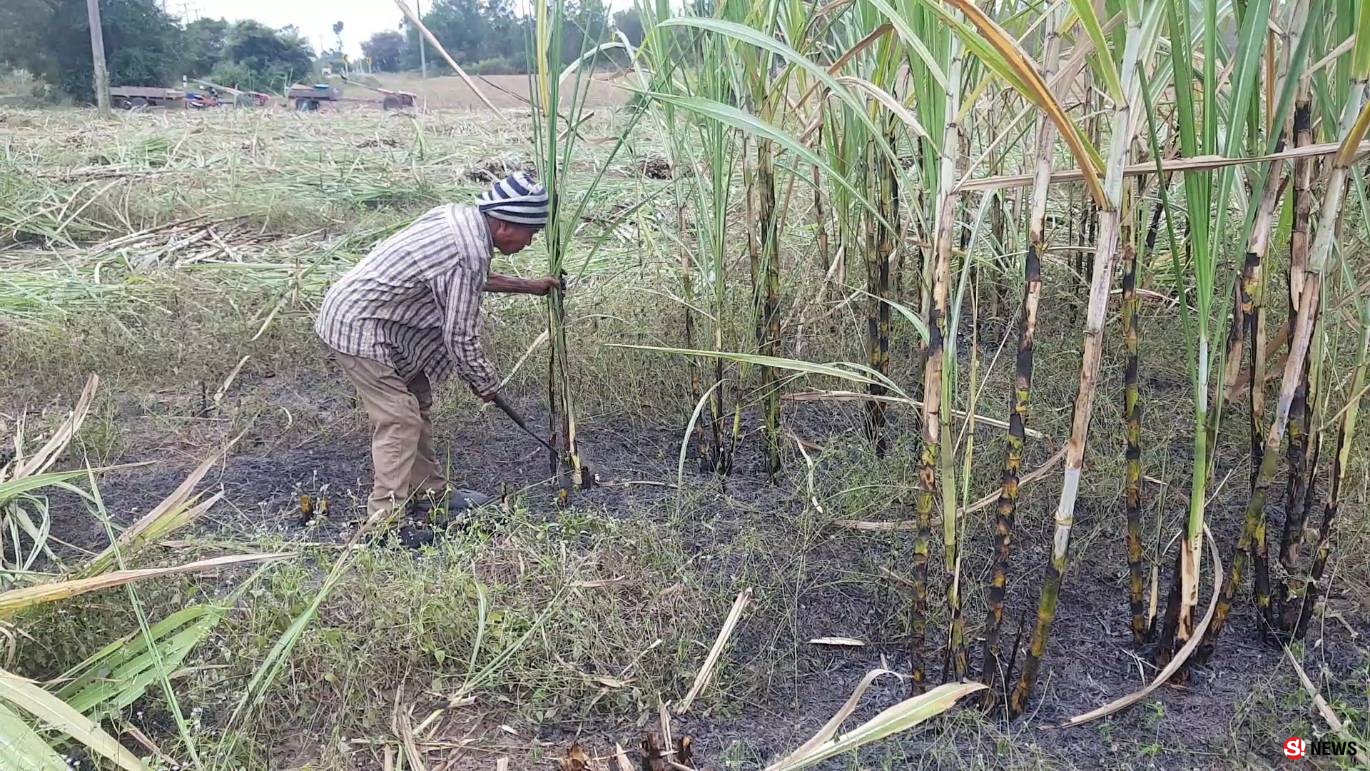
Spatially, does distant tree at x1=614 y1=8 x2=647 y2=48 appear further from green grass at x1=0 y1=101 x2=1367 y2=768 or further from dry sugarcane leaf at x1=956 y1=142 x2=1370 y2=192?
dry sugarcane leaf at x1=956 y1=142 x2=1370 y2=192

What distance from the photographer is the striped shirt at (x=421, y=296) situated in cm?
253

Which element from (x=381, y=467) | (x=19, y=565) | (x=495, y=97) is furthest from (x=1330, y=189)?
(x=495, y=97)

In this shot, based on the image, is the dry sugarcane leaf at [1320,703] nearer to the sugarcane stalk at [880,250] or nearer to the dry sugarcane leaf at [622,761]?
the sugarcane stalk at [880,250]

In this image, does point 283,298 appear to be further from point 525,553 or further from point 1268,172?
point 1268,172

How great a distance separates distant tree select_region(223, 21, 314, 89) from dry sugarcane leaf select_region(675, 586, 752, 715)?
1964cm

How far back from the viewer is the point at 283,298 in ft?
13.0

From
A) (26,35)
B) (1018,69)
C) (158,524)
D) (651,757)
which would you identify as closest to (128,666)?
(158,524)

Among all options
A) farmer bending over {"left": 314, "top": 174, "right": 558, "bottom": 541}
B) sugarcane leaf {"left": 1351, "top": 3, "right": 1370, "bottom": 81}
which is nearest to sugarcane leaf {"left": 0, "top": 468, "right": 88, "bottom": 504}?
farmer bending over {"left": 314, "top": 174, "right": 558, "bottom": 541}

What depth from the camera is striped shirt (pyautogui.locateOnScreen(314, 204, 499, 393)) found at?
2.53m

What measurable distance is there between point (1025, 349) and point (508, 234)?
5.14ft

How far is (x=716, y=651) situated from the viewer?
6.02 feet

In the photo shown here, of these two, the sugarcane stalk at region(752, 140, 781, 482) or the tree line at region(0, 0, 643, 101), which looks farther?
the tree line at region(0, 0, 643, 101)

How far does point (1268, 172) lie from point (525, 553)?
5.34 feet

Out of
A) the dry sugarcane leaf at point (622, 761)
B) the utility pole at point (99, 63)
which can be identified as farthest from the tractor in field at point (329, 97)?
the dry sugarcane leaf at point (622, 761)
